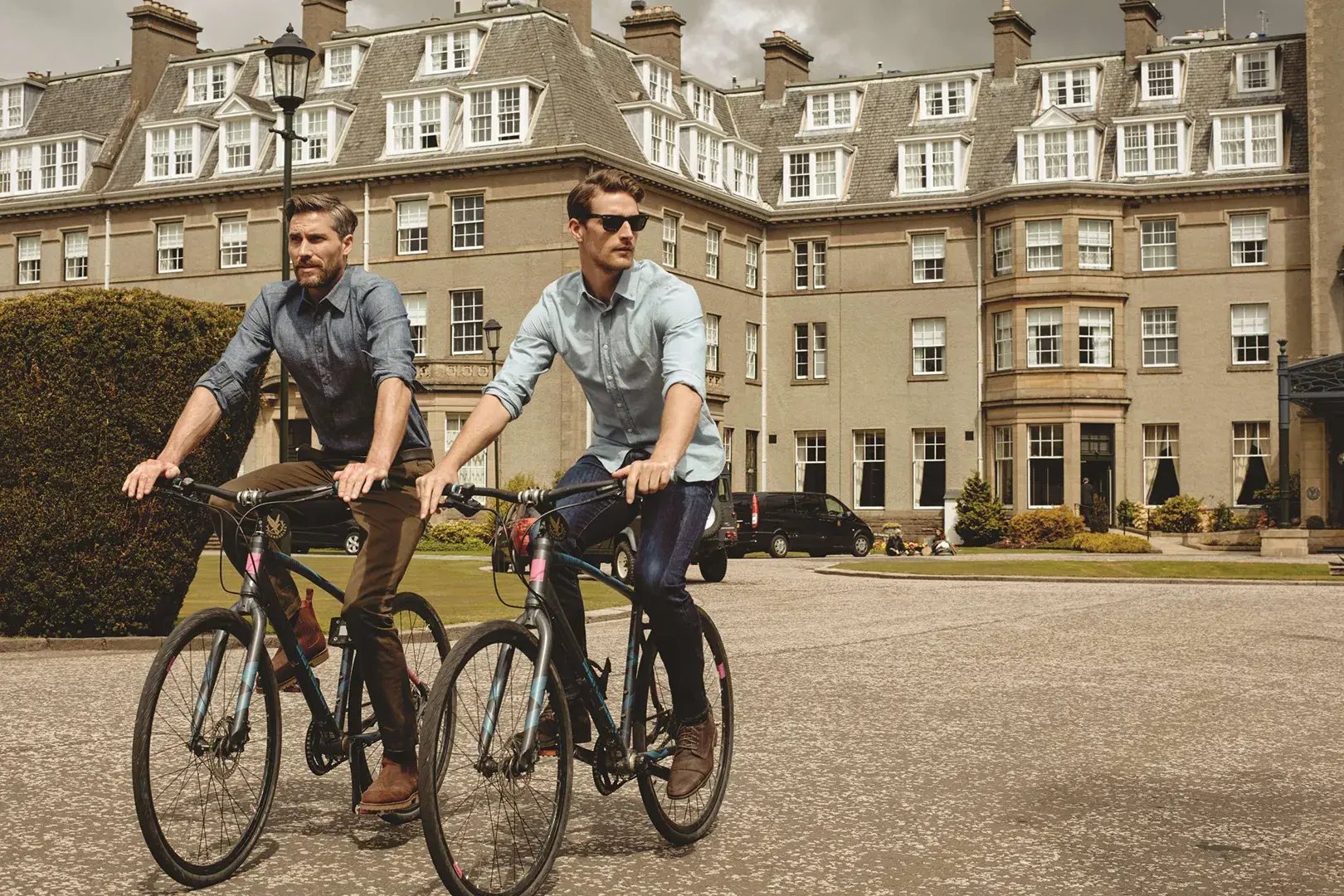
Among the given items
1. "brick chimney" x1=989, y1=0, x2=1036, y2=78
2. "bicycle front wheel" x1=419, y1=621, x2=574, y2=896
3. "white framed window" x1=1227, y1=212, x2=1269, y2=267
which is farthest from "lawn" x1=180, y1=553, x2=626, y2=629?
"brick chimney" x1=989, y1=0, x2=1036, y2=78

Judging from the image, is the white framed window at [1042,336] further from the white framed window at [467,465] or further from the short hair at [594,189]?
the short hair at [594,189]

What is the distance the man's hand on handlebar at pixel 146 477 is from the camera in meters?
5.04

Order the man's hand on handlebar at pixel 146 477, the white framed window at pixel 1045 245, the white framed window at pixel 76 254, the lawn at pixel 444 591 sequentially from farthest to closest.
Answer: the white framed window at pixel 76 254, the white framed window at pixel 1045 245, the lawn at pixel 444 591, the man's hand on handlebar at pixel 146 477

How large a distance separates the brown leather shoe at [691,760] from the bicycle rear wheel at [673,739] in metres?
0.05

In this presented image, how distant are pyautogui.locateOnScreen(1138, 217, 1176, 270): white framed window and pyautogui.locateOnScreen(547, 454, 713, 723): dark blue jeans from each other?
45.2 m

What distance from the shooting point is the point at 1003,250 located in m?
48.6

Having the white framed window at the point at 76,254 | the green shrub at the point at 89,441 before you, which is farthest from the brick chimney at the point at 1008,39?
the green shrub at the point at 89,441

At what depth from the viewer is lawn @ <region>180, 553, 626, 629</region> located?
54.3 feet

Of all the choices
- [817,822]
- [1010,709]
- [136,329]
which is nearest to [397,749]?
[817,822]

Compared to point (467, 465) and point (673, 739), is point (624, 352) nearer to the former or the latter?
point (673, 739)

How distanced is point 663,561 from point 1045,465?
1707 inches

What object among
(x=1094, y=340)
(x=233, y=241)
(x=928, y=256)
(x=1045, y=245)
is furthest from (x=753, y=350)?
(x=233, y=241)

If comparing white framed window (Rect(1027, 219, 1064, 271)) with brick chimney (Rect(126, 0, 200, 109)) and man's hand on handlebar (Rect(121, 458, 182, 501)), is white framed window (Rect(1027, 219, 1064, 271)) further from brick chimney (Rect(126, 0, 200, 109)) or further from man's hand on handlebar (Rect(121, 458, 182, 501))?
man's hand on handlebar (Rect(121, 458, 182, 501))

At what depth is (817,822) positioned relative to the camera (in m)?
6.12
